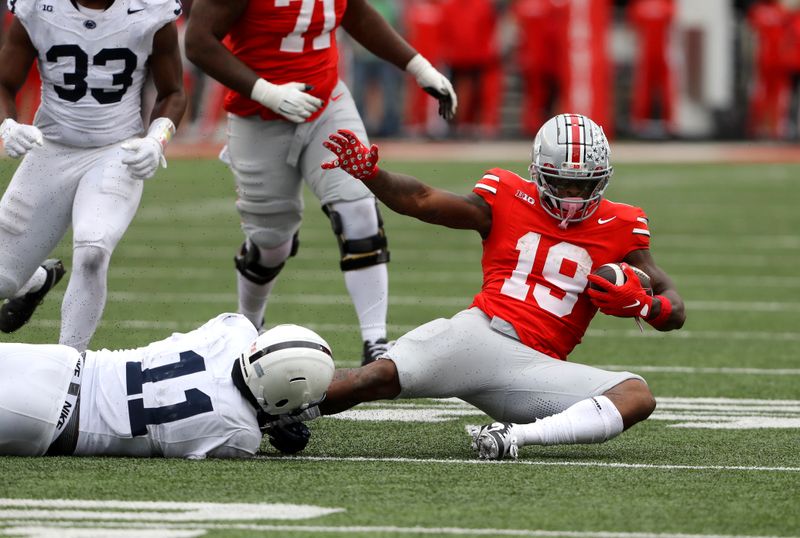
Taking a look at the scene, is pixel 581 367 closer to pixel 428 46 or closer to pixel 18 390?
pixel 18 390

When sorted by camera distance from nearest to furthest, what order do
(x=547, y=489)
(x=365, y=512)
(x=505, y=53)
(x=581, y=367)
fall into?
(x=365, y=512), (x=547, y=489), (x=581, y=367), (x=505, y=53)

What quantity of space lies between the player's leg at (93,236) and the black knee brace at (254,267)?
1.12 meters

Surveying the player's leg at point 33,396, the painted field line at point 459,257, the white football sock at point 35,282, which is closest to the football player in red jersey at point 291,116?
the white football sock at point 35,282

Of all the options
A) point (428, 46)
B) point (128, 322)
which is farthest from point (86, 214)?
point (428, 46)

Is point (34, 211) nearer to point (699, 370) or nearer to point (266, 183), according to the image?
point (266, 183)

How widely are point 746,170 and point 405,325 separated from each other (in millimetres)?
11048

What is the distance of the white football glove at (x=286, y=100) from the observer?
6457mm

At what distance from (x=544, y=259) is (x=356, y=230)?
135 centimetres

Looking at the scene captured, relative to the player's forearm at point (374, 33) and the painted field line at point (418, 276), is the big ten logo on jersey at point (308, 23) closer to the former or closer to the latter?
the player's forearm at point (374, 33)

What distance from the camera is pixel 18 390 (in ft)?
15.6

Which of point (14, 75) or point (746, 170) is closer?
point (14, 75)

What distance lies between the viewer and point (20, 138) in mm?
5793

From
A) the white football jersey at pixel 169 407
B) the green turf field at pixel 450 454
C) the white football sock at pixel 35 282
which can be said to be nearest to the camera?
the green turf field at pixel 450 454

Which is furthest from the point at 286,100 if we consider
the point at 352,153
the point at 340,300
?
the point at 340,300
